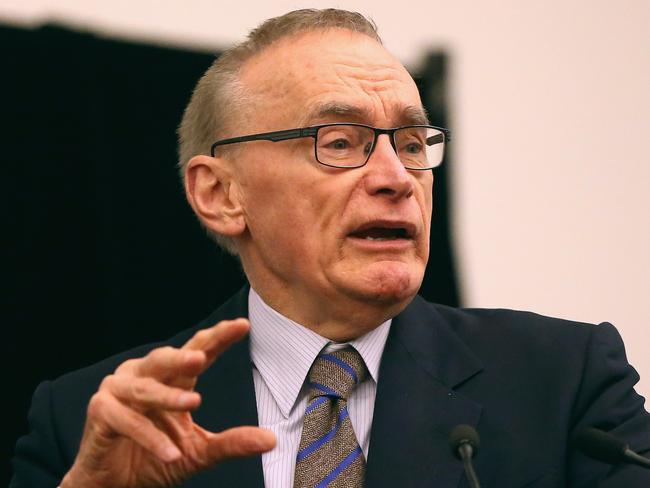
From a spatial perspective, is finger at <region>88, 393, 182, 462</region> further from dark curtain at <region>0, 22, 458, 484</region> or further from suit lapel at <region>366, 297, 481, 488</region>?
dark curtain at <region>0, 22, 458, 484</region>

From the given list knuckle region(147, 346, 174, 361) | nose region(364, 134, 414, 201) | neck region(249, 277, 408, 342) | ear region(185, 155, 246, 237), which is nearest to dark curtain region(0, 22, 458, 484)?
ear region(185, 155, 246, 237)

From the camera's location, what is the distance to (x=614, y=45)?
3664mm

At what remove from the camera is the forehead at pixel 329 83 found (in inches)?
93.8

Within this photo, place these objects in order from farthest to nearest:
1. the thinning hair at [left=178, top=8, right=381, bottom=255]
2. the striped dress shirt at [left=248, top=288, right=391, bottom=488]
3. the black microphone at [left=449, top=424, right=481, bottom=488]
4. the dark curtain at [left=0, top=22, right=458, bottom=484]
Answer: the dark curtain at [left=0, top=22, right=458, bottom=484], the thinning hair at [left=178, top=8, right=381, bottom=255], the striped dress shirt at [left=248, top=288, right=391, bottom=488], the black microphone at [left=449, top=424, right=481, bottom=488]

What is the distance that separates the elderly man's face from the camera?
2.29 meters

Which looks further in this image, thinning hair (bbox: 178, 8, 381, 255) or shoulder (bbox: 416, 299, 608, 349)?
thinning hair (bbox: 178, 8, 381, 255)

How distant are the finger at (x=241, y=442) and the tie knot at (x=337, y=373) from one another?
54 centimetres

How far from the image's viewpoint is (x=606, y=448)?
181cm

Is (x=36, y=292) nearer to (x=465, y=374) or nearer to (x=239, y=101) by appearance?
(x=239, y=101)

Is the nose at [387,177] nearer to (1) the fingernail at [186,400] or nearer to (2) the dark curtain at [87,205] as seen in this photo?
(1) the fingernail at [186,400]

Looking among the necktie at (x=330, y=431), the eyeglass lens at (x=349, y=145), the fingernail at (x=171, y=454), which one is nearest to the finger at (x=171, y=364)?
the fingernail at (x=171, y=454)

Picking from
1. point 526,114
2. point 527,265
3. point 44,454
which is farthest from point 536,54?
point 44,454

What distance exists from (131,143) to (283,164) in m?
0.89

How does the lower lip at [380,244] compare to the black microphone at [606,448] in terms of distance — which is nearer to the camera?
the black microphone at [606,448]
